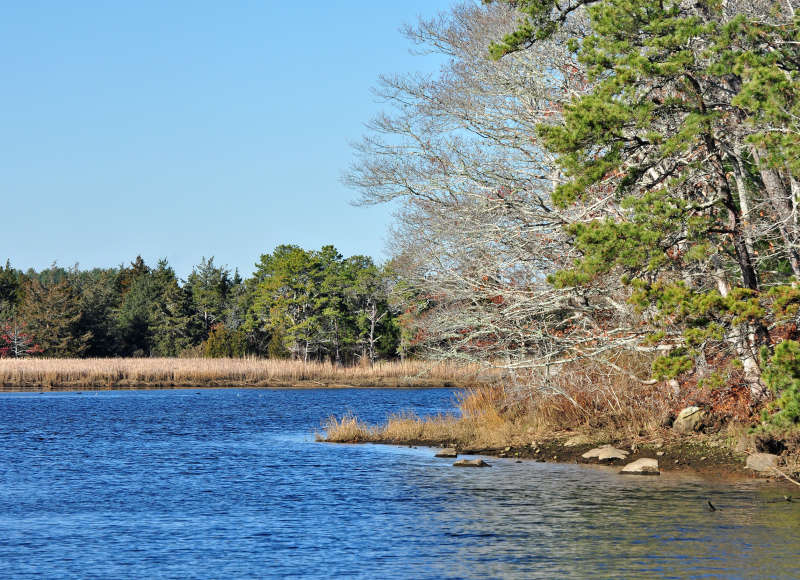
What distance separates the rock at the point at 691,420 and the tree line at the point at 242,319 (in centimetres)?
5659

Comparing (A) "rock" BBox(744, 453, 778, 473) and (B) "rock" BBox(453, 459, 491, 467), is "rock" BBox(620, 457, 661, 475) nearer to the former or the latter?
(A) "rock" BBox(744, 453, 778, 473)

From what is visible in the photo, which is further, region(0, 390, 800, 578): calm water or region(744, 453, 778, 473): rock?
region(744, 453, 778, 473): rock

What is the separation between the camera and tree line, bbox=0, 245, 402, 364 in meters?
84.6

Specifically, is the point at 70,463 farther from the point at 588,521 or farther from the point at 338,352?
the point at 338,352

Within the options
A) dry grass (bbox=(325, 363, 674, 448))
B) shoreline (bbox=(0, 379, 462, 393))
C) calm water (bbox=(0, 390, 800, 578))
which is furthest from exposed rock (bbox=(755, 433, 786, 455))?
shoreline (bbox=(0, 379, 462, 393))

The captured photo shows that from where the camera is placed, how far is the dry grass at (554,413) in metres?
23.8

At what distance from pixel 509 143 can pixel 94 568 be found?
51.5 ft

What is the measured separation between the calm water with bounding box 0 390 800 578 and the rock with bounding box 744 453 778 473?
832 millimetres

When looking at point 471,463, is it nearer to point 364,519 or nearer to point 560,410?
point 560,410

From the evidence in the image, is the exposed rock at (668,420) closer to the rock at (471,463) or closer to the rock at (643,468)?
the rock at (643,468)

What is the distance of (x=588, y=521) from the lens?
15.8 m

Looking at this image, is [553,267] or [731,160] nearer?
[731,160]

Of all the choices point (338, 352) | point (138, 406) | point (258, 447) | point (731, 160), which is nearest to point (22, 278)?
point (338, 352)

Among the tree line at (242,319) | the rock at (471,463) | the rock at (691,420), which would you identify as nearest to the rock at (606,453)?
the rock at (691,420)
